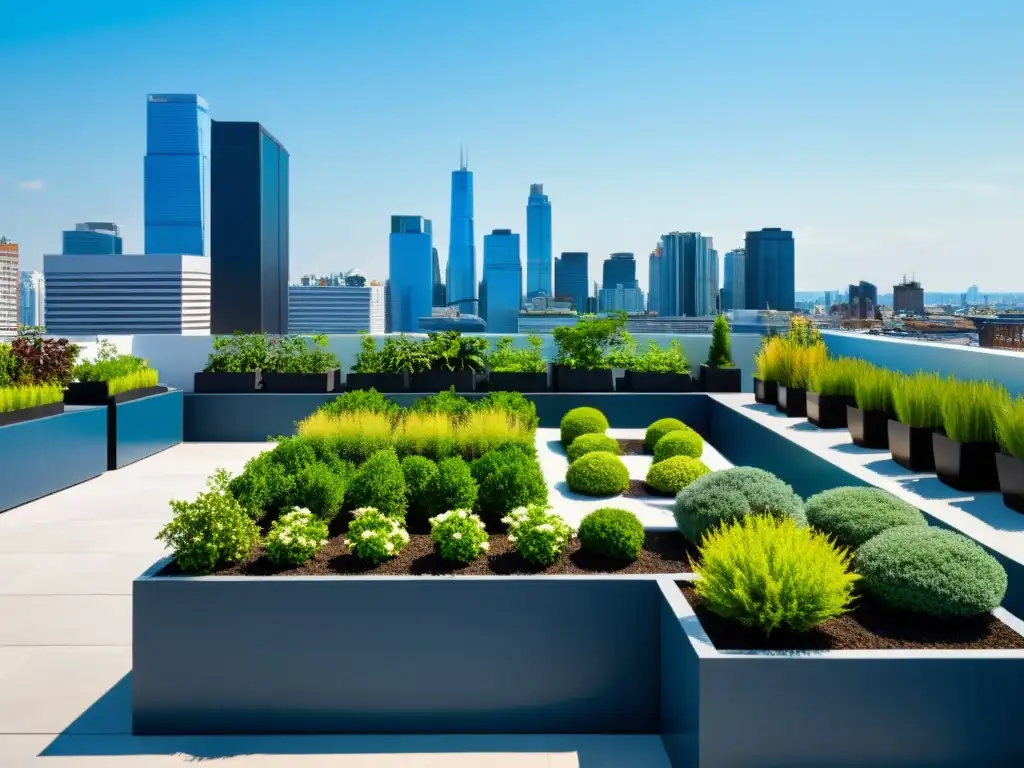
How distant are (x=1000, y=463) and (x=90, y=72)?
46.2 meters

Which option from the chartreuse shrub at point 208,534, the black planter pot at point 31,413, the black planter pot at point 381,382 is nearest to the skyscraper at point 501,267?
the black planter pot at point 381,382

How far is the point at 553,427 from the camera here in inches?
450

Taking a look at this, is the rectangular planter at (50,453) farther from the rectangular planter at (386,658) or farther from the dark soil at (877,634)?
the dark soil at (877,634)

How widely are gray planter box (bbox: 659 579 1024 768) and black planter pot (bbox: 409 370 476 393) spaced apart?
28.9 ft

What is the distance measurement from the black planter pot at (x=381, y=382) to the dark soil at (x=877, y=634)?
27.9 feet

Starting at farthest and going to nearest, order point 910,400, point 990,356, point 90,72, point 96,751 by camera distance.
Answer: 1. point 90,72
2. point 990,356
3. point 910,400
4. point 96,751

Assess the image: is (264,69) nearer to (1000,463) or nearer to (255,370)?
(255,370)

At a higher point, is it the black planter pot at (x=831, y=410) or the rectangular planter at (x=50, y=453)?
the black planter pot at (x=831, y=410)

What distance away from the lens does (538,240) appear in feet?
372

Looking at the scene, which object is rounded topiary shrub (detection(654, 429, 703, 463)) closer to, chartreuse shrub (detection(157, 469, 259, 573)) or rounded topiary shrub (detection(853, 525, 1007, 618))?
rounded topiary shrub (detection(853, 525, 1007, 618))

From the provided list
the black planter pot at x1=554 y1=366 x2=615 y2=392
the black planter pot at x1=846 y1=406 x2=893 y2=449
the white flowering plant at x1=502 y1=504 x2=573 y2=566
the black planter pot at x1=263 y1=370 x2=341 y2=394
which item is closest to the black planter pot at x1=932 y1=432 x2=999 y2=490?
the black planter pot at x1=846 y1=406 x2=893 y2=449

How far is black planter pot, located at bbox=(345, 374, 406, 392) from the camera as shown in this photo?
11.5 metres

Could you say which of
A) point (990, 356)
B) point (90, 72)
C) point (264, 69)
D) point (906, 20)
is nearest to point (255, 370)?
point (990, 356)

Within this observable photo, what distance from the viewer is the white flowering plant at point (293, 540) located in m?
3.76
